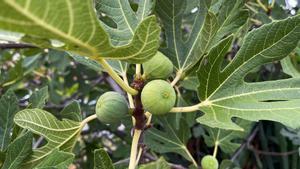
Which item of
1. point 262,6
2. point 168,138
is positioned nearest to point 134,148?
point 168,138

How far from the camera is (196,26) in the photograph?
42.5 inches

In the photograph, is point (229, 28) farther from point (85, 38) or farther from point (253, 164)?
point (253, 164)

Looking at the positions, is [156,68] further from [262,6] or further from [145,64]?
[262,6]

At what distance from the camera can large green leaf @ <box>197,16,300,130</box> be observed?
2.93 feet

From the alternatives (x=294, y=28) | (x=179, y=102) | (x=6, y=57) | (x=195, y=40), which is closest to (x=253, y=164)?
(x=179, y=102)

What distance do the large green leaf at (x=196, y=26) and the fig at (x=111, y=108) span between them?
19 cm

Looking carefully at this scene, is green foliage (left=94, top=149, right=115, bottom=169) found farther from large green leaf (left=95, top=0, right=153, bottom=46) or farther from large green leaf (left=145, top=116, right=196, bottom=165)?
large green leaf (left=145, top=116, right=196, bottom=165)

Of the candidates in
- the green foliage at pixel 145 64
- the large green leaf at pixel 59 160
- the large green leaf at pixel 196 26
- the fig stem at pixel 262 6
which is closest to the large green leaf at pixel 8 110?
the green foliage at pixel 145 64

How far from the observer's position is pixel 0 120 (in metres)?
1.16

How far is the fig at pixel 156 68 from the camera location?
3.09 ft

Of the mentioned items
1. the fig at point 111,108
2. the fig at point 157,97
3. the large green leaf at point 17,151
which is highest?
the fig at point 157,97

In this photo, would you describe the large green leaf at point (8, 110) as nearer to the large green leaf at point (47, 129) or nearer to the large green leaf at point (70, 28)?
the large green leaf at point (47, 129)

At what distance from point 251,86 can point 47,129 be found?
43cm

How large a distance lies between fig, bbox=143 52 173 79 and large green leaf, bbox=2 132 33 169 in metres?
0.28
